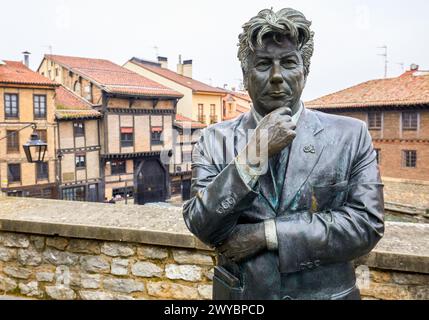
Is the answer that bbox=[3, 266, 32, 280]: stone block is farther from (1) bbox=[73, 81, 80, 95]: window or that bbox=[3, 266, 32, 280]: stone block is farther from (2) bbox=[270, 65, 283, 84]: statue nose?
(1) bbox=[73, 81, 80, 95]: window

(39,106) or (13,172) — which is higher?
(39,106)

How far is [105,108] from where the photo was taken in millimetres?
23266

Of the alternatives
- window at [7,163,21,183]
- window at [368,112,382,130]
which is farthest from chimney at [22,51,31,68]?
window at [368,112,382,130]

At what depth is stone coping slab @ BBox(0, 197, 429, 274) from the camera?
271cm

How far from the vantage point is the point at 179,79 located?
29.6m

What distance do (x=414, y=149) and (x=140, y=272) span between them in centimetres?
2193

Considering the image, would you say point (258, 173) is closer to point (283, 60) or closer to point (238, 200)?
point (238, 200)

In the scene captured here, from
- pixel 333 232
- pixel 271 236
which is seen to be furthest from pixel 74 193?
pixel 333 232

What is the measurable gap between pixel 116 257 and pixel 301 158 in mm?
2259

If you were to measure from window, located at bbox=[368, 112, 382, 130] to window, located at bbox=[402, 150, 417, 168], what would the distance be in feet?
6.79

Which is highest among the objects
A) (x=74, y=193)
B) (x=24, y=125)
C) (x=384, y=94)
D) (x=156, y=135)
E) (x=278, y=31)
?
(x=384, y=94)

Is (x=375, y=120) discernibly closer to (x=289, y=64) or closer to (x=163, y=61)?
(x=163, y=61)
